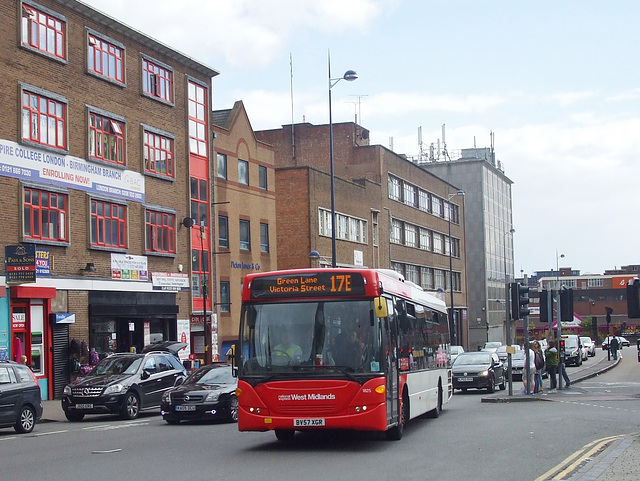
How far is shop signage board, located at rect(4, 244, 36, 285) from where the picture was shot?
3012 cm

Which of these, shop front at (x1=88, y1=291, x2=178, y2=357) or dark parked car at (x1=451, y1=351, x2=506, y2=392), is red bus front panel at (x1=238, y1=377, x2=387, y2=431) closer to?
dark parked car at (x1=451, y1=351, x2=506, y2=392)

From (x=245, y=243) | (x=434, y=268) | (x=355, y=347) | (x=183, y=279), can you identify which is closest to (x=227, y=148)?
(x=245, y=243)

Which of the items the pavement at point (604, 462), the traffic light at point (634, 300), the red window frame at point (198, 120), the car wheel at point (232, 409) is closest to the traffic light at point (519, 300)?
the traffic light at point (634, 300)

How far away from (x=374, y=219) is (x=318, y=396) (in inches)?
2046

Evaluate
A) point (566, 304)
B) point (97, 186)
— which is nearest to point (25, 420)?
point (97, 186)

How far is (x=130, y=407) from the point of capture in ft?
78.1

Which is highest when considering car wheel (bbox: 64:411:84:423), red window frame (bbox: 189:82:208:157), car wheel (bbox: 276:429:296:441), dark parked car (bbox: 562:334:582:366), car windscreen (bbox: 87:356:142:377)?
red window frame (bbox: 189:82:208:157)

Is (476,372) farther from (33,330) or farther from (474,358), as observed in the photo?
(33,330)

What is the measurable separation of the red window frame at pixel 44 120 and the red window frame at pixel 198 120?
9826 millimetres

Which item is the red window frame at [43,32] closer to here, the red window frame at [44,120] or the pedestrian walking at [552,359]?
the red window frame at [44,120]

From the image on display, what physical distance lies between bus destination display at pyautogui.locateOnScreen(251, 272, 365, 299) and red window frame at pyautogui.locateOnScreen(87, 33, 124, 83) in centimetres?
2309

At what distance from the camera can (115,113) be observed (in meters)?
37.5

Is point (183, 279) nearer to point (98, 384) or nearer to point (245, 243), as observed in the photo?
point (245, 243)

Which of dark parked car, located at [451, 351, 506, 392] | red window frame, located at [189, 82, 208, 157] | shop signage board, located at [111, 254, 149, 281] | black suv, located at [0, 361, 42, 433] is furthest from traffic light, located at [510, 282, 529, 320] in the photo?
red window frame, located at [189, 82, 208, 157]
